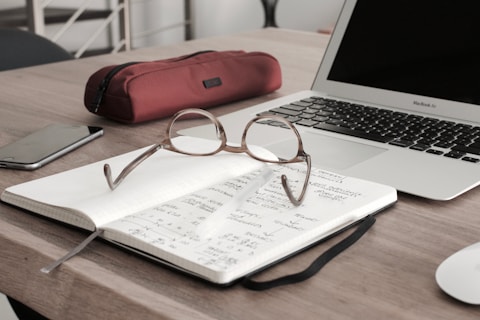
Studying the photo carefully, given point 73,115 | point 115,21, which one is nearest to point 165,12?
point 115,21

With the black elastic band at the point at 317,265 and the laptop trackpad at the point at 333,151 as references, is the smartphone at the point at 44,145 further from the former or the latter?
the black elastic band at the point at 317,265

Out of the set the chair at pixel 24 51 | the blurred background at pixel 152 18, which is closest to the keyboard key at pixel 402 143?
the chair at pixel 24 51

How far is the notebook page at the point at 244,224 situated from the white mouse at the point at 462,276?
0.13 metres

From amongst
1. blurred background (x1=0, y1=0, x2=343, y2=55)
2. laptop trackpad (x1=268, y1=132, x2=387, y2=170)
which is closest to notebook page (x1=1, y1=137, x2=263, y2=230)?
laptop trackpad (x1=268, y1=132, x2=387, y2=170)

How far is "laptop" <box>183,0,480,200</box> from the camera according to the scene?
87 centimetres

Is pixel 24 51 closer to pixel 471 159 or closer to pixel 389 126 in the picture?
pixel 389 126

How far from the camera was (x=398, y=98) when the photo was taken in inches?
44.0

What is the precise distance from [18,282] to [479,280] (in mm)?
422

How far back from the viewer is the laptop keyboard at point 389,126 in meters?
0.92

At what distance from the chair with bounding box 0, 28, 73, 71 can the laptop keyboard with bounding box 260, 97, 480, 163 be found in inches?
32.1

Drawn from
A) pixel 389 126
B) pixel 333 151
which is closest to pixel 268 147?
pixel 333 151

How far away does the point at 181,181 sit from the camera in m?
0.75

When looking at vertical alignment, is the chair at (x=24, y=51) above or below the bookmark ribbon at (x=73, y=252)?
below

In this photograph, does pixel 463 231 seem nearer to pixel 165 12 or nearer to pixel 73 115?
pixel 73 115
